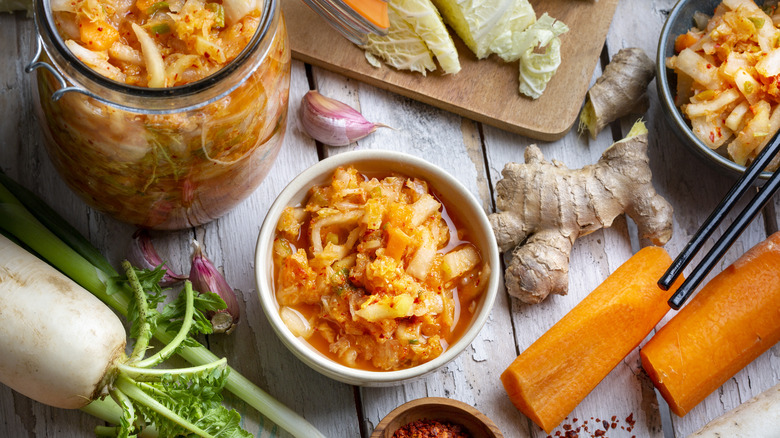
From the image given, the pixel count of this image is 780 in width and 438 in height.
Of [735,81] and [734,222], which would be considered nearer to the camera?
[734,222]

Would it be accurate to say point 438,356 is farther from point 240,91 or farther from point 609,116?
point 609,116

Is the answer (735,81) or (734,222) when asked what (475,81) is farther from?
(734,222)

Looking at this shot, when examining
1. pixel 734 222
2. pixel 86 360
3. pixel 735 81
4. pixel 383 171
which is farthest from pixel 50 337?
pixel 735 81

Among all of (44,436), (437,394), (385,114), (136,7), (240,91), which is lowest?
(44,436)

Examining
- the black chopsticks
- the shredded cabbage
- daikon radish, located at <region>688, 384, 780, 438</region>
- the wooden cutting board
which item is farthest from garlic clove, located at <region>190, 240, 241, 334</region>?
daikon radish, located at <region>688, 384, 780, 438</region>

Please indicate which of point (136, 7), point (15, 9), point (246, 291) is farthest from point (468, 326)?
point (15, 9)

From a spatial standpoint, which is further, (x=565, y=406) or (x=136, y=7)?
(x=565, y=406)

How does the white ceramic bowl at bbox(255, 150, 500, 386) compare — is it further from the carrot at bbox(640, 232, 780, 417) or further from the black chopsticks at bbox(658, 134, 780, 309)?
the carrot at bbox(640, 232, 780, 417)
